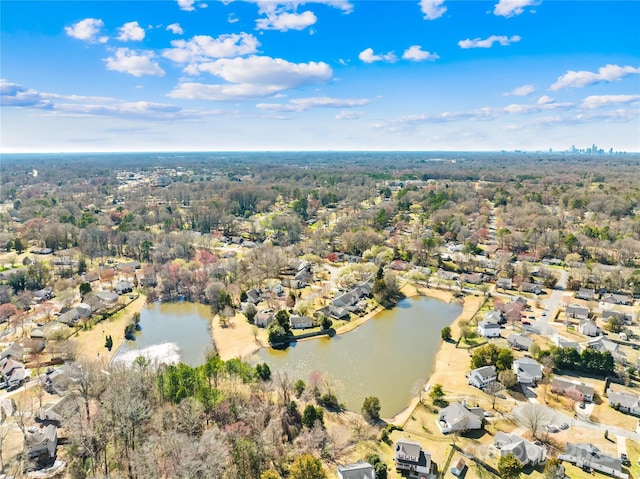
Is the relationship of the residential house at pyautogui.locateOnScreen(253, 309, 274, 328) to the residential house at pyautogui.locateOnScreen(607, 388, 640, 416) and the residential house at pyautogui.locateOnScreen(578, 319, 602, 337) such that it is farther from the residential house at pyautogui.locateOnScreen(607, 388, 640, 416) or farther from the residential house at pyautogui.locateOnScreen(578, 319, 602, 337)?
the residential house at pyautogui.locateOnScreen(578, 319, 602, 337)

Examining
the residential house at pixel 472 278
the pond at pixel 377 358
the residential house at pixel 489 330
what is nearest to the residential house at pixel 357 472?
the pond at pixel 377 358

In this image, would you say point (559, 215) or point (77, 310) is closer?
point (77, 310)

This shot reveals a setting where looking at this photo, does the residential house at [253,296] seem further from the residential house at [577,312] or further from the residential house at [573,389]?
the residential house at [577,312]

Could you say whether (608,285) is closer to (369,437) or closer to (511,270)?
(511,270)

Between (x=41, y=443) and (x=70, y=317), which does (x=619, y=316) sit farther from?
(x=70, y=317)

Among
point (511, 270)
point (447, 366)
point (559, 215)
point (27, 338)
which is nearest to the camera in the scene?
point (447, 366)

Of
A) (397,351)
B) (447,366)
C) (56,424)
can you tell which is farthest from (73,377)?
(447,366)

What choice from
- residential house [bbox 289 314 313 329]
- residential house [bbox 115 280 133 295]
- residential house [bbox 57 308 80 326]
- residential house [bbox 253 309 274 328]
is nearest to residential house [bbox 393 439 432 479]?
residential house [bbox 289 314 313 329]

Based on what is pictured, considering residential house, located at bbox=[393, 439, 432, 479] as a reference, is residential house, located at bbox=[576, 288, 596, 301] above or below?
above
